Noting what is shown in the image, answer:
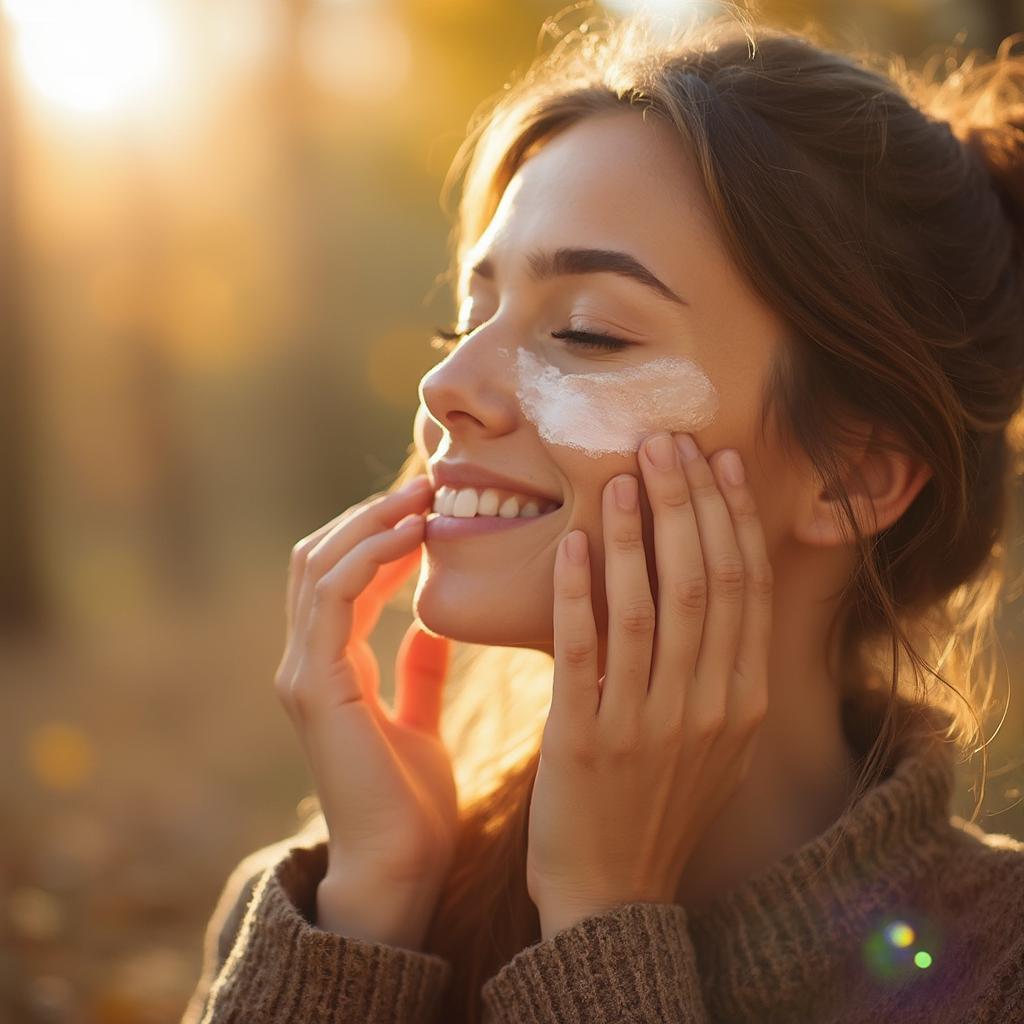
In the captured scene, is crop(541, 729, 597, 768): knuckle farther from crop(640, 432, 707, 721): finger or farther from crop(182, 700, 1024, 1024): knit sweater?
crop(182, 700, 1024, 1024): knit sweater

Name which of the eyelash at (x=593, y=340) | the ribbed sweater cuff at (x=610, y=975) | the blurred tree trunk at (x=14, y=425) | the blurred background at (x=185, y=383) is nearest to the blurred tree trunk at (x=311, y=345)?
the blurred background at (x=185, y=383)

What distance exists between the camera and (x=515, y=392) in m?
2.19

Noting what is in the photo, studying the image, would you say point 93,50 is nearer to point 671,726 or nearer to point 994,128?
point 994,128

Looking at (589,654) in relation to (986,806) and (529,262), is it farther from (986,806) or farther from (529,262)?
(986,806)

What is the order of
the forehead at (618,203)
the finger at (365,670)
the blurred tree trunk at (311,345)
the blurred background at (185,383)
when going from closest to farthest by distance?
the forehead at (618,203), the finger at (365,670), the blurred background at (185,383), the blurred tree trunk at (311,345)

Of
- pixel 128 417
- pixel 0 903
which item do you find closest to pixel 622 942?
pixel 0 903

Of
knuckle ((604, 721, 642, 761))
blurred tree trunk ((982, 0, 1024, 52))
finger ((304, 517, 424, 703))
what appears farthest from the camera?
blurred tree trunk ((982, 0, 1024, 52))

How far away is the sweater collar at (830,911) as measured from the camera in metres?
2.07

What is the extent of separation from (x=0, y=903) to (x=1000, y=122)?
15.5 ft

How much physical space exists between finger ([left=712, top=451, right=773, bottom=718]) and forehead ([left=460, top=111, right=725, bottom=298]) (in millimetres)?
408

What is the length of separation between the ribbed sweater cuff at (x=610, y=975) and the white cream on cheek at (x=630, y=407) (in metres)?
0.85

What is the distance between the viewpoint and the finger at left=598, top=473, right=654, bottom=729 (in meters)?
2.04

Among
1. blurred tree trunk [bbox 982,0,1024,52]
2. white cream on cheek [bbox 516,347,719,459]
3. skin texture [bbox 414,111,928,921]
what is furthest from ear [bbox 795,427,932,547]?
blurred tree trunk [bbox 982,0,1024,52]

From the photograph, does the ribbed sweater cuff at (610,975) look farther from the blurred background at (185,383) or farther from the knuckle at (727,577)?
the blurred background at (185,383)
